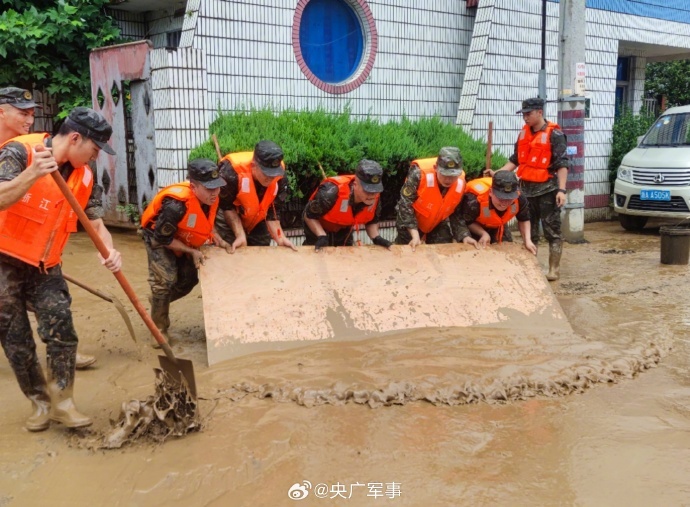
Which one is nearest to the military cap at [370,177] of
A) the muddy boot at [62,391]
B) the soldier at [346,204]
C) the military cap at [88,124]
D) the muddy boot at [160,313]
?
the soldier at [346,204]

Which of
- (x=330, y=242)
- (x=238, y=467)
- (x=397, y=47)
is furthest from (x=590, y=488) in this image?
(x=397, y=47)

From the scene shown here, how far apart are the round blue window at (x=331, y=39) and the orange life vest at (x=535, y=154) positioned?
305 centimetres

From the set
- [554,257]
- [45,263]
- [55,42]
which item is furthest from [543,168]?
[55,42]

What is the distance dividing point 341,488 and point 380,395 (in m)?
0.98

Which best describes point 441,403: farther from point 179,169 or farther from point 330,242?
point 179,169

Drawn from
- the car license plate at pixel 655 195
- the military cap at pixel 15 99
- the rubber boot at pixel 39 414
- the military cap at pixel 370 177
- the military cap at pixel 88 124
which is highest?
the military cap at pixel 15 99

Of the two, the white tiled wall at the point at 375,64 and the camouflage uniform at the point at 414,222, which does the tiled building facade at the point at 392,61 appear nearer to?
the white tiled wall at the point at 375,64

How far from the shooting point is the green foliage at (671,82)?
16859mm

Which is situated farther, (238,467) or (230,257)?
(230,257)

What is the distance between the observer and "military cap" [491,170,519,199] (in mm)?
5590

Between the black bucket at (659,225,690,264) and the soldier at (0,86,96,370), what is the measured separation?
6462 millimetres

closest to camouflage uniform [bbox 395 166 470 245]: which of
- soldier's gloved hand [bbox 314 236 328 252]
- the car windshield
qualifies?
soldier's gloved hand [bbox 314 236 328 252]

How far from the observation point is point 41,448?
3309mm

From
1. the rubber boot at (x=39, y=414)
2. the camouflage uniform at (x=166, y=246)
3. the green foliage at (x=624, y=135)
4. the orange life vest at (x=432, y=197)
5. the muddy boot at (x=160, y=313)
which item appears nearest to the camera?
the rubber boot at (x=39, y=414)
